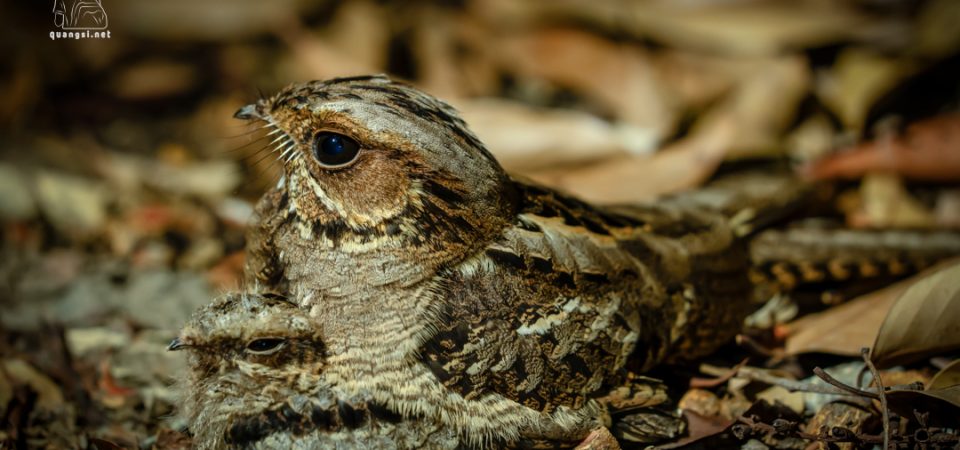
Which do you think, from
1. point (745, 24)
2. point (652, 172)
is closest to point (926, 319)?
point (652, 172)

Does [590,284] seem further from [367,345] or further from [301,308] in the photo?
[301,308]

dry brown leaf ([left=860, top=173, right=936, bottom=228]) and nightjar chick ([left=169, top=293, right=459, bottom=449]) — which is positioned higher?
dry brown leaf ([left=860, top=173, right=936, bottom=228])

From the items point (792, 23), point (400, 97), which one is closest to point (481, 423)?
point (400, 97)

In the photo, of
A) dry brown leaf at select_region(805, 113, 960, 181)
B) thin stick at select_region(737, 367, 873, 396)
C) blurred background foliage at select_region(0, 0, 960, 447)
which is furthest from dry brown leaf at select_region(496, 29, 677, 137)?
thin stick at select_region(737, 367, 873, 396)

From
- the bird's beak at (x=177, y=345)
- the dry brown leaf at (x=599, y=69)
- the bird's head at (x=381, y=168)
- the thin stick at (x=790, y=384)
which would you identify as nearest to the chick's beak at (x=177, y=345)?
the bird's beak at (x=177, y=345)

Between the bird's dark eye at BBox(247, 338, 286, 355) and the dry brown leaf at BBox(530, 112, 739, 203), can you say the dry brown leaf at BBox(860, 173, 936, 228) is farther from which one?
the bird's dark eye at BBox(247, 338, 286, 355)

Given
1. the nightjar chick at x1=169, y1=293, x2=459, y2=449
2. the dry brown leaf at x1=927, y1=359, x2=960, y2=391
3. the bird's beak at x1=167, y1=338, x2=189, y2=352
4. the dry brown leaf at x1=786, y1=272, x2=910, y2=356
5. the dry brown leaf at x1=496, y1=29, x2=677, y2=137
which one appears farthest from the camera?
the dry brown leaf at x1=496, y1=29, x2=677, y2=137

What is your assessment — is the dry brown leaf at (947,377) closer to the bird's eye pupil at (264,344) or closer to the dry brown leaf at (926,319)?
the dry brown leaf at (926,319)
